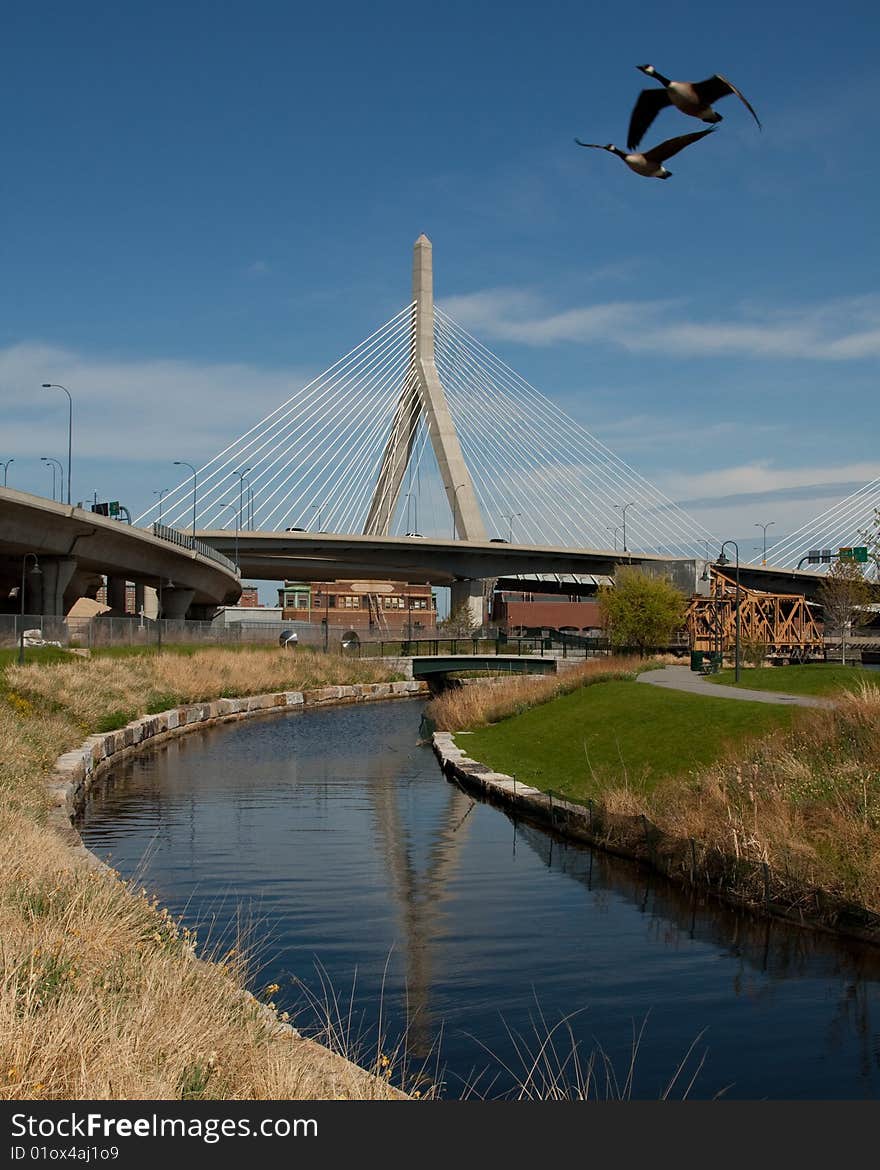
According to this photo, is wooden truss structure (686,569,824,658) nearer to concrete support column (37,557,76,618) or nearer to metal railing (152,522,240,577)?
metal railing (152,522,240,577)

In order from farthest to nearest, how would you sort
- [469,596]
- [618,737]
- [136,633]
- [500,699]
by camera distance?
[469,596] < [136,633] < [500,699] < [618,737]

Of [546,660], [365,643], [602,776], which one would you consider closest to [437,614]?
[365,643]

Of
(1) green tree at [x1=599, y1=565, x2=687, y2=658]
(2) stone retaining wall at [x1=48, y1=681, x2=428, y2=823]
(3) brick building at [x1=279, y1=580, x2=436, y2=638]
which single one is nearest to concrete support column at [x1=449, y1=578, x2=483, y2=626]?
(2) stone retaining wall at [x1=48, y1=681, x2=428, y2=823]

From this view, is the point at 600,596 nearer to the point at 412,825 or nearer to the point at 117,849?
the point at 412,825

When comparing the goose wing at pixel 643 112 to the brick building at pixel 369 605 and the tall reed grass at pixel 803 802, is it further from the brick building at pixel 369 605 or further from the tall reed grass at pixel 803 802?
the brick building at pixel 369 605

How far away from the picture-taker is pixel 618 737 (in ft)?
90.3

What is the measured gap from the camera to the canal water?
1125 cm

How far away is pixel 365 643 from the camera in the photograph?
81.3 meters

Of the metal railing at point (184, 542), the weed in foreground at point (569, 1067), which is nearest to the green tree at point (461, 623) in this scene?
the metal railing at point (184, 542)

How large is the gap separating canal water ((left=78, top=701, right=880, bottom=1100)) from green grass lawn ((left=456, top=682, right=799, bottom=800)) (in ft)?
7.04

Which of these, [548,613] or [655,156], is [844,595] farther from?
[655,156]

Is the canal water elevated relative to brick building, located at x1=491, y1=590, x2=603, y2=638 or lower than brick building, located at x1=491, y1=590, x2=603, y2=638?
lower

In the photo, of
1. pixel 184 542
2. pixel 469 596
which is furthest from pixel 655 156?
pixel 469 596

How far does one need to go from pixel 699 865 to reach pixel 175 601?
231ft
